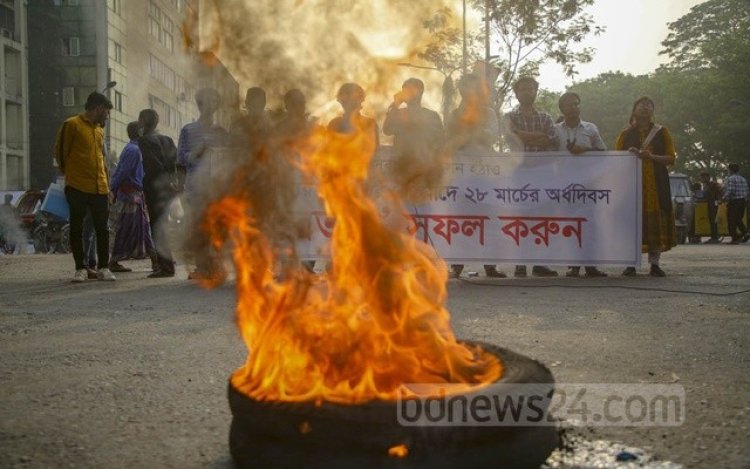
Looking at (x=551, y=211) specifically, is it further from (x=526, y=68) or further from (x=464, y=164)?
(x=526, y=68)

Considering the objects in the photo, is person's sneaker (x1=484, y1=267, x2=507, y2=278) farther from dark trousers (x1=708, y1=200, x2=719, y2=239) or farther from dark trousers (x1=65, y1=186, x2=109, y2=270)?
dark trousers (x1=708, y1=200, x2=719, y2=239)

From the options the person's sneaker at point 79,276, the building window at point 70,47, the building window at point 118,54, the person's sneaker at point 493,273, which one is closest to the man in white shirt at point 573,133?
the person's sneaker at point 493,273

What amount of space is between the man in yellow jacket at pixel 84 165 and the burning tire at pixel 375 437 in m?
6.81

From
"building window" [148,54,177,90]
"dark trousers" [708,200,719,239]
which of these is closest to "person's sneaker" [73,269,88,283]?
"building window" [148,54,177,90]

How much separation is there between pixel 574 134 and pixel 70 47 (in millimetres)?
45405

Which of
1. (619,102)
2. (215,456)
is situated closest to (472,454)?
(215,456)

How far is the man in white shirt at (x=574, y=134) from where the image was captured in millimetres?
9359

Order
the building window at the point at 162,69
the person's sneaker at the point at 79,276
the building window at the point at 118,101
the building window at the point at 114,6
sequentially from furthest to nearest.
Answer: the building window at the point at 118,101 → the building window at the point at 114,6 → the building window at the point at 162,69 → the person's sneaker at the point at 79,276

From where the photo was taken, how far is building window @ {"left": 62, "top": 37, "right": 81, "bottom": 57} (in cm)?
4750

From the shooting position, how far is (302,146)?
318 cm

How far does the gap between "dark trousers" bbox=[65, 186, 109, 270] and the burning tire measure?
22.4 ft

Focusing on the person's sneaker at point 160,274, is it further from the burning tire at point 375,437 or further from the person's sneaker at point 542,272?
the burning tire at point 375,437

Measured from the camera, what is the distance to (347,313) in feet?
8.67

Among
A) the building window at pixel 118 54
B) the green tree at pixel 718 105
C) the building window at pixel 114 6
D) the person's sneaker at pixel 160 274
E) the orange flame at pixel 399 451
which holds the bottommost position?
the person's sneaker at pixel 160 274
